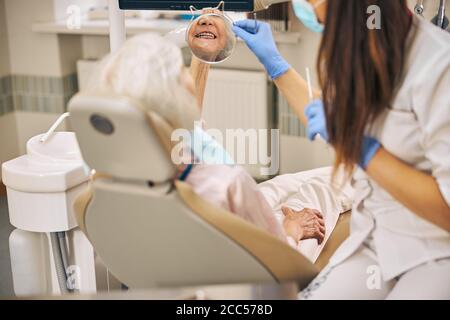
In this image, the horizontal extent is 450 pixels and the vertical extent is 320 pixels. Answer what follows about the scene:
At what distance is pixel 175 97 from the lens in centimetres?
108

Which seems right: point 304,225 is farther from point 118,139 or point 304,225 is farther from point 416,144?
point 118,139

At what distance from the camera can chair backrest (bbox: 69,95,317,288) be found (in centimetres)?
104

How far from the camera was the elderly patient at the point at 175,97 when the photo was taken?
1.06 metres

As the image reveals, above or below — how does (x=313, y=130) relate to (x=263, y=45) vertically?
below

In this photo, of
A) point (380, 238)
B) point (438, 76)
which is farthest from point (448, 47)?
point (380, 238)

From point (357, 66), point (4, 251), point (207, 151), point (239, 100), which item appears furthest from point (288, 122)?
point (357, 66)

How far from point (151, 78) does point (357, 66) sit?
326mm

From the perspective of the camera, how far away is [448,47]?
1.10m

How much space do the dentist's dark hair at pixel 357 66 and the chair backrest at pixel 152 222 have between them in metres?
0.22

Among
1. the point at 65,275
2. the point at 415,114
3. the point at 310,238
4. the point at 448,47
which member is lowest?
the point at 65,275

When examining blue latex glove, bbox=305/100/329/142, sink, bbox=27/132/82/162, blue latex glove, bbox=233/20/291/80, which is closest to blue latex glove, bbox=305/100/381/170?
blue latex glove, bbox=305/100/329/142

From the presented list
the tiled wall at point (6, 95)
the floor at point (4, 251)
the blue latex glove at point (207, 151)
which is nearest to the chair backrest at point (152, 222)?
the blue latex glove at point (207, 151)

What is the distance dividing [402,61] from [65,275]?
0.94m
